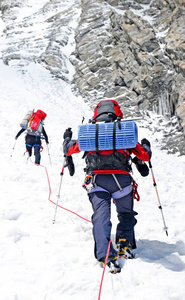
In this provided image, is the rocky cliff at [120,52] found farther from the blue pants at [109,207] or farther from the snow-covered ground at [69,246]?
the blue pants at [109,207]

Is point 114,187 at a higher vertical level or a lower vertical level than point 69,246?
higher

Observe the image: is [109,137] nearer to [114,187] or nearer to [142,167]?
[114,187]

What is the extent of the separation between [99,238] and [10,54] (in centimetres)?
4754

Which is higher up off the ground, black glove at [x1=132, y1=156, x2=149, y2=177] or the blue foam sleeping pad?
the blue foam sleeping pad

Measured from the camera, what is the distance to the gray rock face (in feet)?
78.4

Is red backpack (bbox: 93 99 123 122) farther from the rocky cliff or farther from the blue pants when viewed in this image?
the rocky cliff

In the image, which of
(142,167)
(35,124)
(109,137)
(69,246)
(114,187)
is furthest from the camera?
(35,124)

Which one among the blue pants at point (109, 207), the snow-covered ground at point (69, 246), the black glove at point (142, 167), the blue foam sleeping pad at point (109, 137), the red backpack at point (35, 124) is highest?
the red backpack at point (35, 124)

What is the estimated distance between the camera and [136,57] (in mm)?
30609

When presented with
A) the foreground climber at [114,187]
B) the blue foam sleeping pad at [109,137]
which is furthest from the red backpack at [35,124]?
the blue foam sleeping pad at [109,137]

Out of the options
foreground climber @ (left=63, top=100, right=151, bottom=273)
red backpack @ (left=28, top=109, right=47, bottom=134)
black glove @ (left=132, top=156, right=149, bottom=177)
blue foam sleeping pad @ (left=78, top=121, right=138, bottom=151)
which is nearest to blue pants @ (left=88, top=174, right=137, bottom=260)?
foreground climber @ (left=63, top=100, right=151, bottom=273)

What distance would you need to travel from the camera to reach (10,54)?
4384 centimetres

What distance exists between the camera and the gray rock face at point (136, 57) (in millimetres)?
23891

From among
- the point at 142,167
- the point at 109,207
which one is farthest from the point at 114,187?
the point at 142,167
